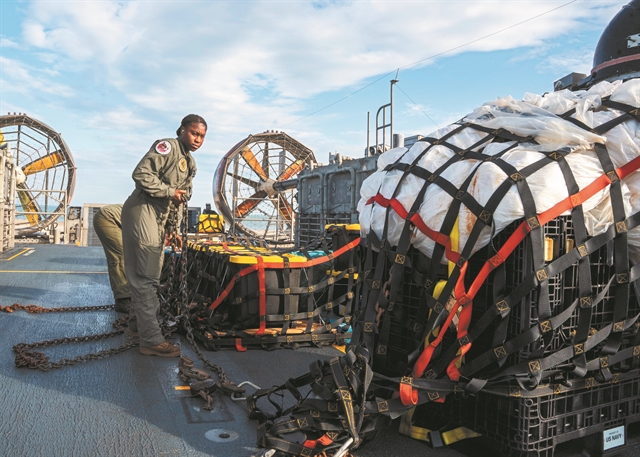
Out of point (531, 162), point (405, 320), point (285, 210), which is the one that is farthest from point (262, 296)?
point (285, 210)

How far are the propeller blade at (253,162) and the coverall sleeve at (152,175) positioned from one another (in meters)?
20.8

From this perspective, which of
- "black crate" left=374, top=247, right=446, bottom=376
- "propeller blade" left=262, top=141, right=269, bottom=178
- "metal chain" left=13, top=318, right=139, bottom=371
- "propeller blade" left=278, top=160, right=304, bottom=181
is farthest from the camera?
"propeller blade" left=262, top=141, right=269, bottom=178

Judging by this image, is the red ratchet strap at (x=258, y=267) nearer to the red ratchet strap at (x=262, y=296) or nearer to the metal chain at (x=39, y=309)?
the red ratchet strap at (x=262, y=296)

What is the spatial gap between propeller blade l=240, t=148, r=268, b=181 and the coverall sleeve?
68.3 feet

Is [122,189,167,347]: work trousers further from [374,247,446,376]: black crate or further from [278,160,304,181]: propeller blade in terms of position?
[278,160,304,181]: propeller blade

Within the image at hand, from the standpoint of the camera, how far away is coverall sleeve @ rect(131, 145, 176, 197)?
4.29m

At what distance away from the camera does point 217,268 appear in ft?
17.6

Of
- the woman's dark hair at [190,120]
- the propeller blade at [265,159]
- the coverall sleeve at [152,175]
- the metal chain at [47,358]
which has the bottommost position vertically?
the metal chain at [47,358]

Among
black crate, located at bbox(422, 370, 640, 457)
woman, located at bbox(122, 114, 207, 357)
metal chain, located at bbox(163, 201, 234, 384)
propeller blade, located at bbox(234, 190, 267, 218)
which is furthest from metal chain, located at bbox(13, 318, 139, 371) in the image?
propeller blade, located at bbox(234, 190, 267, 218)

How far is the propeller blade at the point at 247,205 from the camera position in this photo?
84.3 ft

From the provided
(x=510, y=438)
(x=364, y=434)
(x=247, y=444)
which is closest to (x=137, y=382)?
(x=247, y=444)

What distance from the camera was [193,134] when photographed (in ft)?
15.0

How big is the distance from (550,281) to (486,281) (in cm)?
31

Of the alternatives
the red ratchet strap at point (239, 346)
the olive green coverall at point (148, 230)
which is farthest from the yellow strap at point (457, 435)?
the olive green coverall at point (148, 230)
